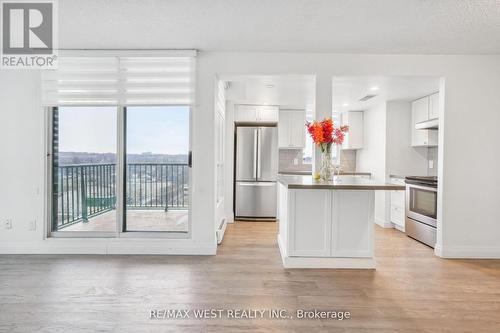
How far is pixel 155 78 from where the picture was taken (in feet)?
11.9

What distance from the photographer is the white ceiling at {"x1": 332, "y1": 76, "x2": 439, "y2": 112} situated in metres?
3.88

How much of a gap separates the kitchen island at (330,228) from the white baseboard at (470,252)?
1.19 metres

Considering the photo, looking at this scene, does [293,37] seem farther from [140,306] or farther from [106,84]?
[140,306]

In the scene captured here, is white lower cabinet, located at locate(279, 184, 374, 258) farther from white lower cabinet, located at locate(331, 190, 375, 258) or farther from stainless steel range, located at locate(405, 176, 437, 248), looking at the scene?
stainless steel range, located at locate(405, 176, 437, 248)

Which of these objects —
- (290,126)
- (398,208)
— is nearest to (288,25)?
(290,126)

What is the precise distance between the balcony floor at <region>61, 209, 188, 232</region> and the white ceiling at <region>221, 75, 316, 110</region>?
2.08 m

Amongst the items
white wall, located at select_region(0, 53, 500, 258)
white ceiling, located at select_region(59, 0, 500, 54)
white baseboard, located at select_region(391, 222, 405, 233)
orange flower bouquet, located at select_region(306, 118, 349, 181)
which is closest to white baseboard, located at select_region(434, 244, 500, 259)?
white wall, located at select_region(0, 53, 500, 258)

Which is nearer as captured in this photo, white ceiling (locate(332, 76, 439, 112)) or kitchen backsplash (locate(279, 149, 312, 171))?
white ceiling (locate(332, 76, 439, 112))

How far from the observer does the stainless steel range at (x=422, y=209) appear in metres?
4.00

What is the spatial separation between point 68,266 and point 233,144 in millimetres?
3348

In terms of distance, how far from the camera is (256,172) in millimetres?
5664

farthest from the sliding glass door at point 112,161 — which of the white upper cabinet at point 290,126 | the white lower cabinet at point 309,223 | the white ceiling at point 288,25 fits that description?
the white upper cabinet at point 290,126

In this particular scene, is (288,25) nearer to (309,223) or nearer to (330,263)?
(309,223)

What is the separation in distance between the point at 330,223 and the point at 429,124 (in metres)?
2.68
